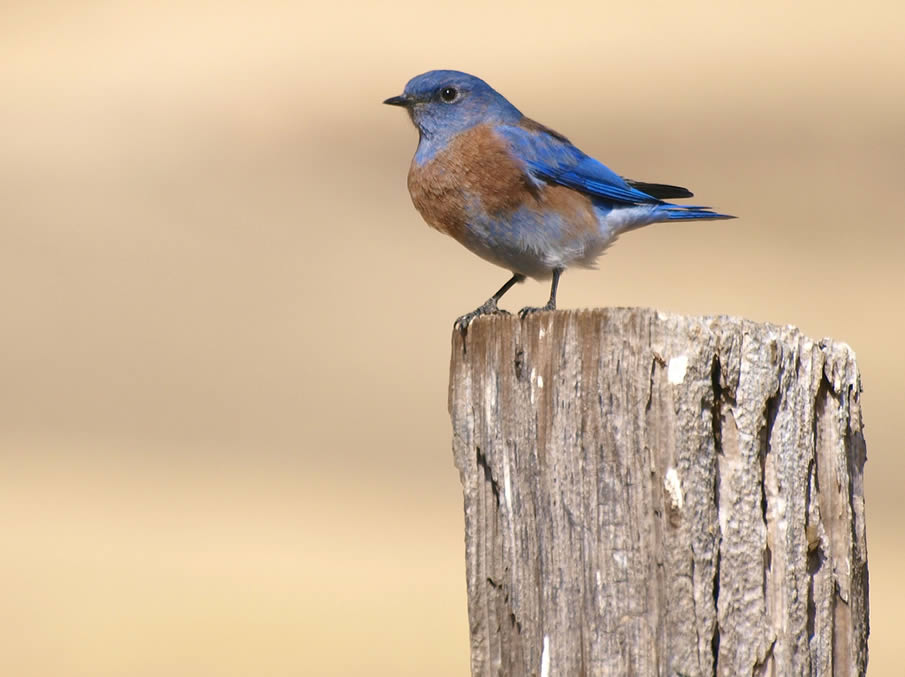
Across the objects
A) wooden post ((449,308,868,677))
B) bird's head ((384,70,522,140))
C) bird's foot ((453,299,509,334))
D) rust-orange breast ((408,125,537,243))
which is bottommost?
wooden post ((449,308,868,677))

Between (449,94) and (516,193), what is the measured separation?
1186 mm

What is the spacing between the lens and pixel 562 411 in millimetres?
3613

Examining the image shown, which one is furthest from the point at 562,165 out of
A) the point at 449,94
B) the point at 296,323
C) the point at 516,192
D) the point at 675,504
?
the point at 296,323

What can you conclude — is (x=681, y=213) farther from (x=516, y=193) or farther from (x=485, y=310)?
(x=485, y=310)

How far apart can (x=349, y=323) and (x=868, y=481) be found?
30.9 ft

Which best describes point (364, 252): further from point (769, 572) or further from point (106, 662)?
point (769, 572)

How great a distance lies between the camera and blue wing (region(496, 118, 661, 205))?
6.70m

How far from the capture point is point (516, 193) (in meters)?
6.44

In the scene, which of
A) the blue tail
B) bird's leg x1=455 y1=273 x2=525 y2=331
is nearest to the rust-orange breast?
bird's leg x1=455 y1=273 x2=525 y2=331

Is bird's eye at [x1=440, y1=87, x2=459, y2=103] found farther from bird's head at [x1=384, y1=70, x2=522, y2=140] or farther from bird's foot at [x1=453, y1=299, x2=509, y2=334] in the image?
bird's foot at [x1=453, y1=299, x2=509, y2=334]

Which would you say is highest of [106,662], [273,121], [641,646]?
[273,121]

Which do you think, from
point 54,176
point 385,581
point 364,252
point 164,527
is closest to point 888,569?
point 385,581

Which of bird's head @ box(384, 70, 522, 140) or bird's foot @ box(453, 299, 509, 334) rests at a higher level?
bird's head @ box(384, 70, 522, 140)

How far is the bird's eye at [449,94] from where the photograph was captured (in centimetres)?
732
